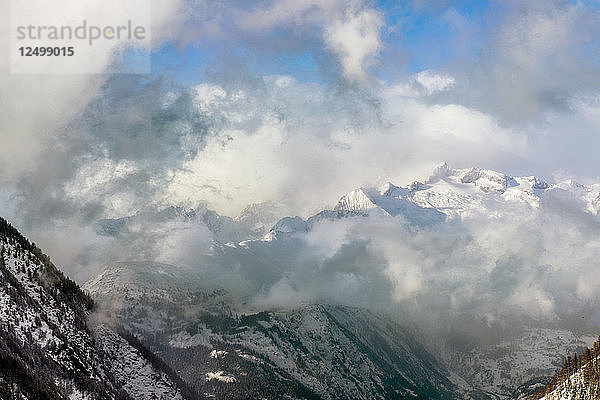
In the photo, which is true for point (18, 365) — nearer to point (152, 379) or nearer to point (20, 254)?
point (20, 254)

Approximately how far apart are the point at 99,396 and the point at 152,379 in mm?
37636

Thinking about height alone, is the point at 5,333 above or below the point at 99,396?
above

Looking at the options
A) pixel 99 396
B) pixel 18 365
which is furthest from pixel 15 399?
pixel 99 396

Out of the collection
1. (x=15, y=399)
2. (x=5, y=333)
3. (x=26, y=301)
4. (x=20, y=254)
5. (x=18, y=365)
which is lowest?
(x=15, y=399)

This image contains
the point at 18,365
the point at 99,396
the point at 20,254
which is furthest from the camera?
the point at 20,254

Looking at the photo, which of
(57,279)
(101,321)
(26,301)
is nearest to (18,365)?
(26,301)

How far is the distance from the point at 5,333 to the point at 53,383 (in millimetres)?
17683

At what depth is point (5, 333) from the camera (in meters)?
146

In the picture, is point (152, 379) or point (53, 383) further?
point (152, 379)

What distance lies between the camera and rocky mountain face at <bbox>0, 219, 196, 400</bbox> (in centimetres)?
14205

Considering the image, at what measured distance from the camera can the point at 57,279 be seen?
18375 centimetres

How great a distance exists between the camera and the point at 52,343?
521ft

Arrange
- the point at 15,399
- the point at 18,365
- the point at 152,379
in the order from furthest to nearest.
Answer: the point at 152,379 < the point at 18,365 < the point at 15,399

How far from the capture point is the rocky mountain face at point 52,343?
14205 cm
